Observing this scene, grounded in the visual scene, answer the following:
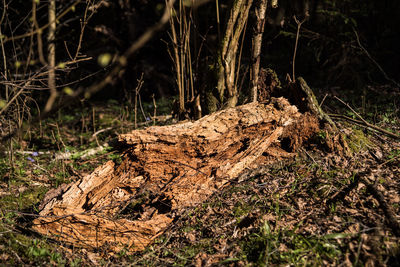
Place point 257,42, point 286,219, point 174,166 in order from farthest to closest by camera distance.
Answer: point 257,42, point 174,166, point 286,219

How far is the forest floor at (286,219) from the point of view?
1893mm

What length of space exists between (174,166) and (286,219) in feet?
4.06

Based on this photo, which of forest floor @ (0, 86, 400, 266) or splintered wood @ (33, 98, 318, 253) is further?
splintered wood @ (33, 98, 318, 253)

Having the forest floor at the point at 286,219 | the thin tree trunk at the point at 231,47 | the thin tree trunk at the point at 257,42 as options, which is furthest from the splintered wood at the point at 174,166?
the thin tree trunk at the point at 231,47

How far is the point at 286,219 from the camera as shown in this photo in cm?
221

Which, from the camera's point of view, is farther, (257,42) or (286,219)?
(257,42)

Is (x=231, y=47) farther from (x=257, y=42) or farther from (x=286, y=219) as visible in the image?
(x=286, y=219)

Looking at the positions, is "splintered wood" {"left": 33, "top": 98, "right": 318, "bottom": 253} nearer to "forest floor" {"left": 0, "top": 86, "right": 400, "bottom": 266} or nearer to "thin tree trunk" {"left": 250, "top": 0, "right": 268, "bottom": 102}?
"forest floor" {"left": 0, "top": 86, "right": 400, "bottom": 266}

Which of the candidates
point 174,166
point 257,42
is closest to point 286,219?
point 174,166

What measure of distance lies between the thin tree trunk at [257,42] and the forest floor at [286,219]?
1015 mm

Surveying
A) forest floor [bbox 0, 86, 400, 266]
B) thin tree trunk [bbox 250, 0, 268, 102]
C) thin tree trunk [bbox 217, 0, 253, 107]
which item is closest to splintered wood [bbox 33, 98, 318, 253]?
forest floor [bbox 0, 86, 400, 266]

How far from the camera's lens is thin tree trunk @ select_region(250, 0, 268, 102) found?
128 inches

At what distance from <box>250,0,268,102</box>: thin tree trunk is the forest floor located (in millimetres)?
1015

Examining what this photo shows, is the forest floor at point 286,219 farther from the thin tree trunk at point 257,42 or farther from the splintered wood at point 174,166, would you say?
the thin tree trunk at point 257,42
